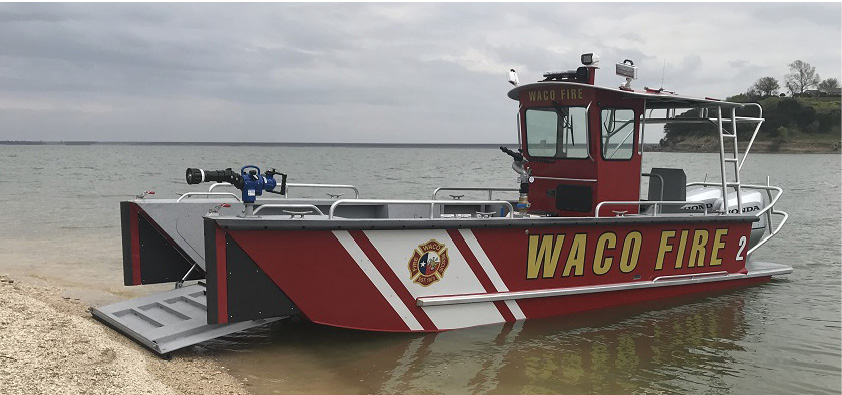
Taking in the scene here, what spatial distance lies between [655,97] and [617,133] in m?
0.61

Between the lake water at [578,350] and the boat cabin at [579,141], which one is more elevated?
the boat cabin at [579,141]

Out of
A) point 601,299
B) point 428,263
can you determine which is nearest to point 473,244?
point 428,263

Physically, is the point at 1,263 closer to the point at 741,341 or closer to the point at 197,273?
the point at 197,273

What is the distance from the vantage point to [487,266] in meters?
6.43

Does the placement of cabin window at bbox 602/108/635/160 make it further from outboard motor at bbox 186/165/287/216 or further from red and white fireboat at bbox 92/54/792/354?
outboard motor at bbox 186/165/287/216

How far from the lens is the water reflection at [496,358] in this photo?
5.41 meters

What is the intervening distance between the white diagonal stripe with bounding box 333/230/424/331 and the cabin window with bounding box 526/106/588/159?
2.85m

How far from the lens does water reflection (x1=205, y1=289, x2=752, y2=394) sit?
17.8 ft

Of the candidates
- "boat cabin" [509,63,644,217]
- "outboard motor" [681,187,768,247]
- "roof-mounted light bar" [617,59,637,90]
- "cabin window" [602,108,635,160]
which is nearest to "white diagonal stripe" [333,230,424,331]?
"boat cabin" [509,63,644,217]

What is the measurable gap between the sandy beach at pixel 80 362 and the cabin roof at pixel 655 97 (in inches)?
183

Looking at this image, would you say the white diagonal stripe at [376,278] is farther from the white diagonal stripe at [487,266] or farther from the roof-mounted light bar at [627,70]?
the roof-mounted light bar at [627,70]

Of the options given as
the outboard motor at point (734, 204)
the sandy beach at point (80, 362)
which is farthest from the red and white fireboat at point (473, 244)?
the sandy beach at point (80, 362)

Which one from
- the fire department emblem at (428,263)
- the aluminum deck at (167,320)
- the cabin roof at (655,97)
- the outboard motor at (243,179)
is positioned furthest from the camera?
the cabin roof at (655,97)

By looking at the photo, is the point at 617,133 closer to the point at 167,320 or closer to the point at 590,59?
the point at 590,59
